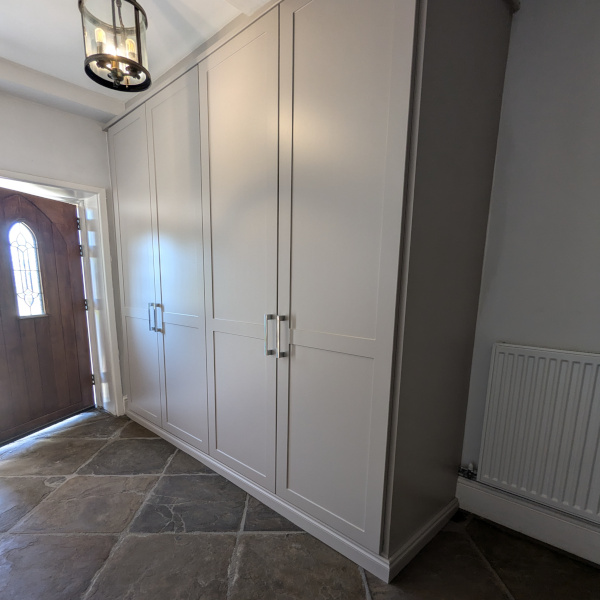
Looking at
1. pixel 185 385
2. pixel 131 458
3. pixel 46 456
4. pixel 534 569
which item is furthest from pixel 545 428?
pixel 46 456

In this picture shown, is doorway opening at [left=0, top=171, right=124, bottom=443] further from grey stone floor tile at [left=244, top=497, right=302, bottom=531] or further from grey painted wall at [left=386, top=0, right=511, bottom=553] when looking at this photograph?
grey painted wall at [left=386, top=0, right=511, bottom=553]

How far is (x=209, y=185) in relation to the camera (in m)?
1.90

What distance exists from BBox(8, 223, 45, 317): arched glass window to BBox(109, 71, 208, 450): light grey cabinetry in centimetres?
73

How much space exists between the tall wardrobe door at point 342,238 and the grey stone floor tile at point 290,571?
0.14 m

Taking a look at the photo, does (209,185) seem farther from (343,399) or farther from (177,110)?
(343,399)

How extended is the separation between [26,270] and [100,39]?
232 cm

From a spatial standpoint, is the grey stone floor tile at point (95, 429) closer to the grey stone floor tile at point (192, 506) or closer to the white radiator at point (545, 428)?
the grey stone floor tile at point (192, 506)

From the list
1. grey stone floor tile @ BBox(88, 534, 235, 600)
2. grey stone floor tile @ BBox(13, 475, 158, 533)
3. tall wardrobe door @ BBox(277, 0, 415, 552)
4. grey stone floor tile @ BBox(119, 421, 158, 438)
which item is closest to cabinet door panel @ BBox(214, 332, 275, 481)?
tall wardrobe door @ BBox(277, 0, 415, 552)

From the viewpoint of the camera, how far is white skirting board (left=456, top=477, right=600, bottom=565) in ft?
4.79

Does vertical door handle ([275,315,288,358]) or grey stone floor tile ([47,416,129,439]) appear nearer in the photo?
vertical door handle ([275,315,288,358])

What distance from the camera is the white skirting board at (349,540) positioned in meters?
1.39

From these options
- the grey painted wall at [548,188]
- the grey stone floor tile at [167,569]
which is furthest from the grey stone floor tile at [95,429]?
the grey painted wall at [548,188]

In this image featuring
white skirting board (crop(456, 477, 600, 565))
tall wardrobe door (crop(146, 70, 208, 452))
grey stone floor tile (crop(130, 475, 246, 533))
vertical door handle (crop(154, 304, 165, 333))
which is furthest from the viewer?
vertical door handle (crop(154, 304, 165, 333))

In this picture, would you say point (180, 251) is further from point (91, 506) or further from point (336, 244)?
point (91, 506)
